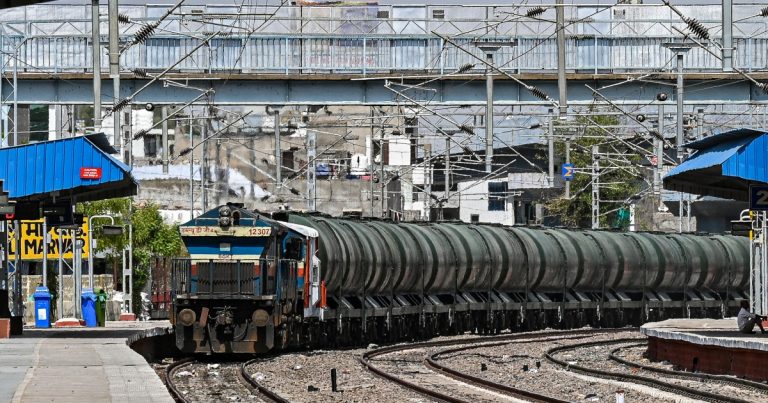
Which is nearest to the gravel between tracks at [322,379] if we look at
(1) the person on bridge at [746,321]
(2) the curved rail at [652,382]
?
(2) the curved rail at [652,382]

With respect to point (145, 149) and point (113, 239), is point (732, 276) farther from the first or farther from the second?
point (145, 149)

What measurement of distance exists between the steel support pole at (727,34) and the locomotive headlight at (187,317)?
12.0 meters

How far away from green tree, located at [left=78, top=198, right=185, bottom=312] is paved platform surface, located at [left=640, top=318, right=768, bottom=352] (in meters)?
38.1

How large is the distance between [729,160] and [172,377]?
400 inches

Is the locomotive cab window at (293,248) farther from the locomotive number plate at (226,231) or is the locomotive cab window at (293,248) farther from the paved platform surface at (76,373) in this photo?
the paved platform surface at (76,373)

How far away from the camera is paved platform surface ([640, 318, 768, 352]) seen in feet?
82.5

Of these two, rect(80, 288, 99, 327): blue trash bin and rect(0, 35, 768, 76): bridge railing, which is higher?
rect(0, 35, 768, 76): bridge railing

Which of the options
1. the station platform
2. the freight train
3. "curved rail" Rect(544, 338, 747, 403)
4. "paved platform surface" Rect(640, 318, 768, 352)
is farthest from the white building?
"curved rail" Rect(544, 338, 747, 403)

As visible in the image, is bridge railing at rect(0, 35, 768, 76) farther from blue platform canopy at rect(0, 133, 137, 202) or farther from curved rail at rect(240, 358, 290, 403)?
curved rail at rect(240, 358, 290, 403)

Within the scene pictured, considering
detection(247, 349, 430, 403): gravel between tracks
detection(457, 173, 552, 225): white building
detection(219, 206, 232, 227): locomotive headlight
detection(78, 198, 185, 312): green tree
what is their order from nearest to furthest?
detection(247, 349, 430, 403): gravel between tracks, detection(219, 206, 232, 227): locomotive headlight, detection(78, 198, 185, 312): green tree, detection(457, 173, 552, 225): white building

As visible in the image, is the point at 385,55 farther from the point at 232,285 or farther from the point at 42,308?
the point at 232,285

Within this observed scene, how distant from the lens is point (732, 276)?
2328 inches

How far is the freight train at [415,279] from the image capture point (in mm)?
30672

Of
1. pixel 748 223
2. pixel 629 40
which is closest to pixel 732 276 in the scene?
pixel 629 40
